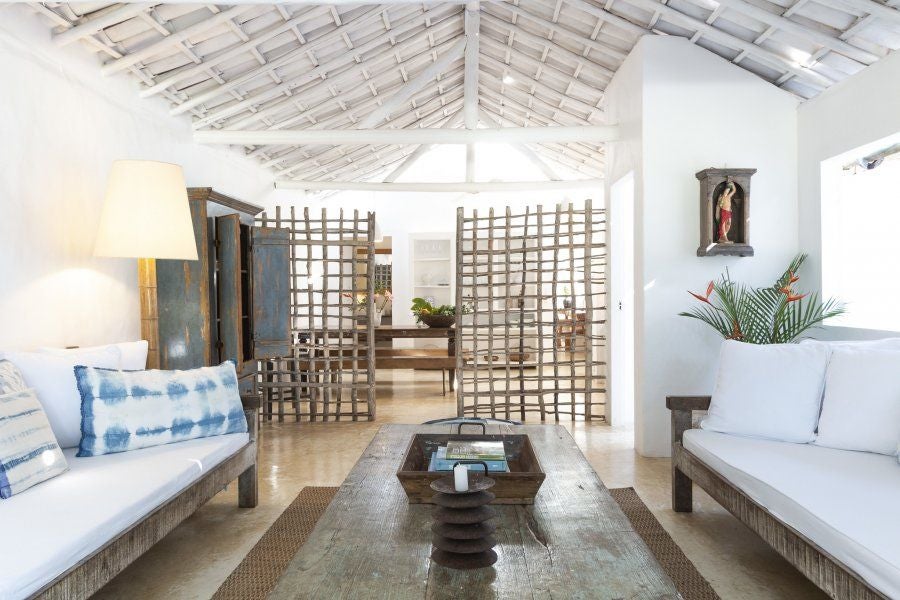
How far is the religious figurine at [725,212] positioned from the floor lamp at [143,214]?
10.2 feet

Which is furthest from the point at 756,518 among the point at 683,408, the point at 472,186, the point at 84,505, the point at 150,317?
the point at 472,186

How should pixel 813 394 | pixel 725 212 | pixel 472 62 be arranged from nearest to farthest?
pixel 813 394, pixel 725 212, pixel 472 62

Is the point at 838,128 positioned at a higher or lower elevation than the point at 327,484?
higher

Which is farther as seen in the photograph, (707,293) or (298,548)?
(707,293)

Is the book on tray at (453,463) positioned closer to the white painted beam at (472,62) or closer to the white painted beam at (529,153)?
the white painted beam at (472,62)

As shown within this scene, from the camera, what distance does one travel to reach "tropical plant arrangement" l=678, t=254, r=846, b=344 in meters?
3.91

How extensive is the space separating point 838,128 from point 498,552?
331 centimetres

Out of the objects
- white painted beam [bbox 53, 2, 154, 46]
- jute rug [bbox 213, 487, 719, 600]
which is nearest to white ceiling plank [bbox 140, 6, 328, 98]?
white painted beam [bbox 53, 2, 154, 46]

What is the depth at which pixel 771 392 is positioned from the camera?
289 centimetres

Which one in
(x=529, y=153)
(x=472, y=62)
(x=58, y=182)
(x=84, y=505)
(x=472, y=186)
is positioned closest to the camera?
(x=84, y=505)

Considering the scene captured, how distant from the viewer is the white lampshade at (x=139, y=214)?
331 centimetres

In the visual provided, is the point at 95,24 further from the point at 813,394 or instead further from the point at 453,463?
the point at 813,394

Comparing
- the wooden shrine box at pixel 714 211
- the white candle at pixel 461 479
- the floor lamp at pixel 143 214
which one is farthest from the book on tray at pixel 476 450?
the wooden shrine box at pixel 714 211

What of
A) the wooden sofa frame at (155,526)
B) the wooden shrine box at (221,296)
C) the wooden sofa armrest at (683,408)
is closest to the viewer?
the wooden sofa frame at (155,526)
